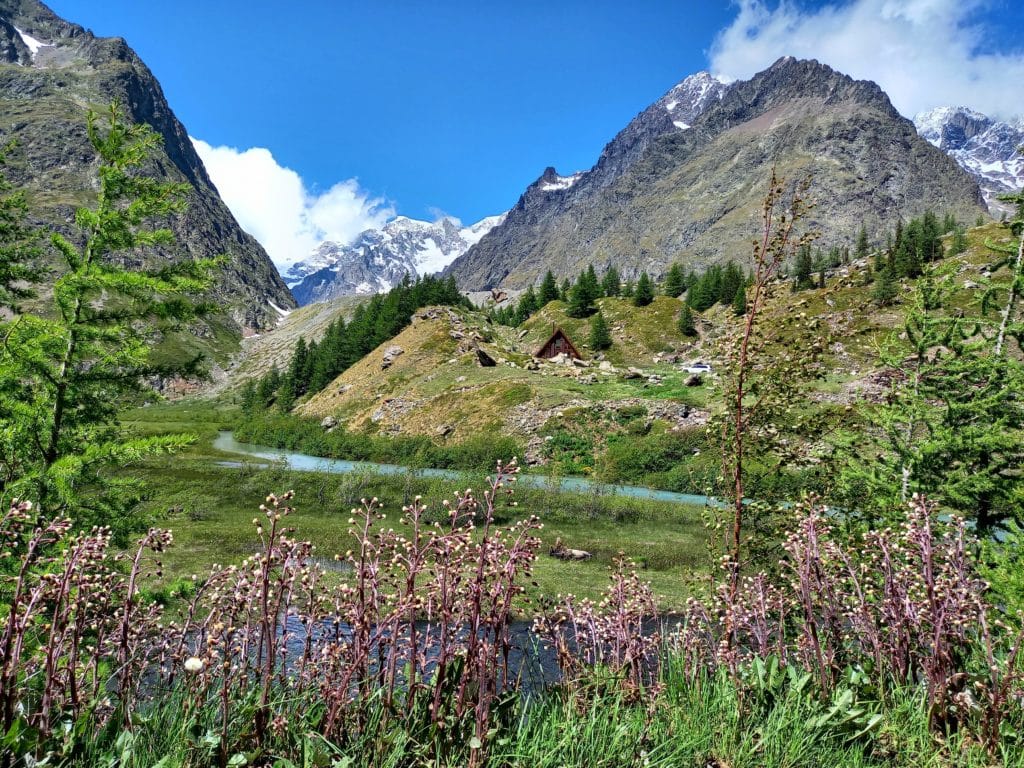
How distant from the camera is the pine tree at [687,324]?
3861 inches

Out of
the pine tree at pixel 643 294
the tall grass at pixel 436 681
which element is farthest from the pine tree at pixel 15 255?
the pine tree at pixel 643 294

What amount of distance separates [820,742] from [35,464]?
13.0 metres

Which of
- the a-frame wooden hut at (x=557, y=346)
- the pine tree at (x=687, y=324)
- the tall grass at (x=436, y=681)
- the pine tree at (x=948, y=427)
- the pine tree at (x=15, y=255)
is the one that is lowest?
the tall grass at (x=436, y=681)

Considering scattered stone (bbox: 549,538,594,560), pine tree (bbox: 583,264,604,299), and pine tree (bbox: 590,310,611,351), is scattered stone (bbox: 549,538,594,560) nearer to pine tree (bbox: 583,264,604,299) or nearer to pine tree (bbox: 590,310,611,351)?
pine tree (bbox: 590,310,611,351)

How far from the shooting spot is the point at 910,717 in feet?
14.9

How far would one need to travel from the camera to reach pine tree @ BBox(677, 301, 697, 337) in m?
98.1

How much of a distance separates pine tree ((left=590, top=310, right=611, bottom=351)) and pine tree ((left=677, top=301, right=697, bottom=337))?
13.2 m

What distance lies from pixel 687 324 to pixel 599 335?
1646 cm

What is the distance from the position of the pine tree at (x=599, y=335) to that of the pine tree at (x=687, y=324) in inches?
519

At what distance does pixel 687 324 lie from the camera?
98312 mm

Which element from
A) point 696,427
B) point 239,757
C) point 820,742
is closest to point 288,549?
point 239,757

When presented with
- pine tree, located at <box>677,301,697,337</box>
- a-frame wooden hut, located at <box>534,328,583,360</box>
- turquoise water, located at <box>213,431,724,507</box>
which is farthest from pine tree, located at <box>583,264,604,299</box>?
turquoise water, located at <box>213,431,724,507</box>

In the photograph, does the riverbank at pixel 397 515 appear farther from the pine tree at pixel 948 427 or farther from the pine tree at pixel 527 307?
the pine tree at pixel 527 307

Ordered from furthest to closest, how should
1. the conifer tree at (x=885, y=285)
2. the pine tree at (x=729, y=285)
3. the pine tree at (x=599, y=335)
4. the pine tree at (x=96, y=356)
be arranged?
the pine tree at (x=729, y=285) → the pine tree at (x=599, y=335) → the conifer tree at (x=885, y=285) → the pine tree at (x=96, y=356)
